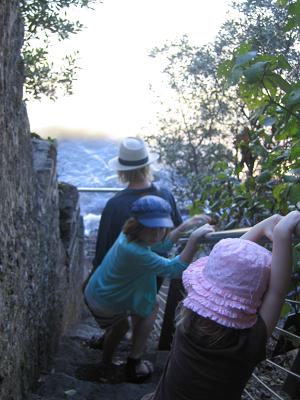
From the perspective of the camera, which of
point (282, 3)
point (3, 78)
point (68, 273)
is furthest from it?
point (68, 273)

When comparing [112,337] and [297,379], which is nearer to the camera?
[297,379]

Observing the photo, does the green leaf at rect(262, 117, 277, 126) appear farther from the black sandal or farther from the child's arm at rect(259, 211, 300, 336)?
the black sandal

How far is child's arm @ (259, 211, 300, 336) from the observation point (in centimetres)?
196

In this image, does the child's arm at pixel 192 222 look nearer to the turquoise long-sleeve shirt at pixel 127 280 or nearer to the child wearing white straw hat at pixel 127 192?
the turquoise long-sleeve shirt at pixel 127 280

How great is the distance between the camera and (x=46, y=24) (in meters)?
5.15

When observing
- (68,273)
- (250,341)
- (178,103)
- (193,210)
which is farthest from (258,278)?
(178,103)

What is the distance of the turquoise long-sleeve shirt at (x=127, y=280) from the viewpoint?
409 centimetres

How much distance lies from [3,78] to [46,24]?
89.3 inches

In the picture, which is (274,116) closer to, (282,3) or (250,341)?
(282,3)

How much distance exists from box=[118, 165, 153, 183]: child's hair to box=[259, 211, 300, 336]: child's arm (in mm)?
3181

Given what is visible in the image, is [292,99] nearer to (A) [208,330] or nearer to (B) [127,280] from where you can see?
(A) [208,330]

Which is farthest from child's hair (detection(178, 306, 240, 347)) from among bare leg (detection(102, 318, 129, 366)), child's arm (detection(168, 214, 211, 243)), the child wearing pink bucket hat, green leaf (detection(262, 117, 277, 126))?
bare leg (detection(102, 318, 129, 366))

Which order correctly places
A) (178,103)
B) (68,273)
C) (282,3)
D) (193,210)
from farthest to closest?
(178,103)
(68,273)
(193,210)
(282,3)

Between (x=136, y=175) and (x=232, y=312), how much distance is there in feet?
10.6
